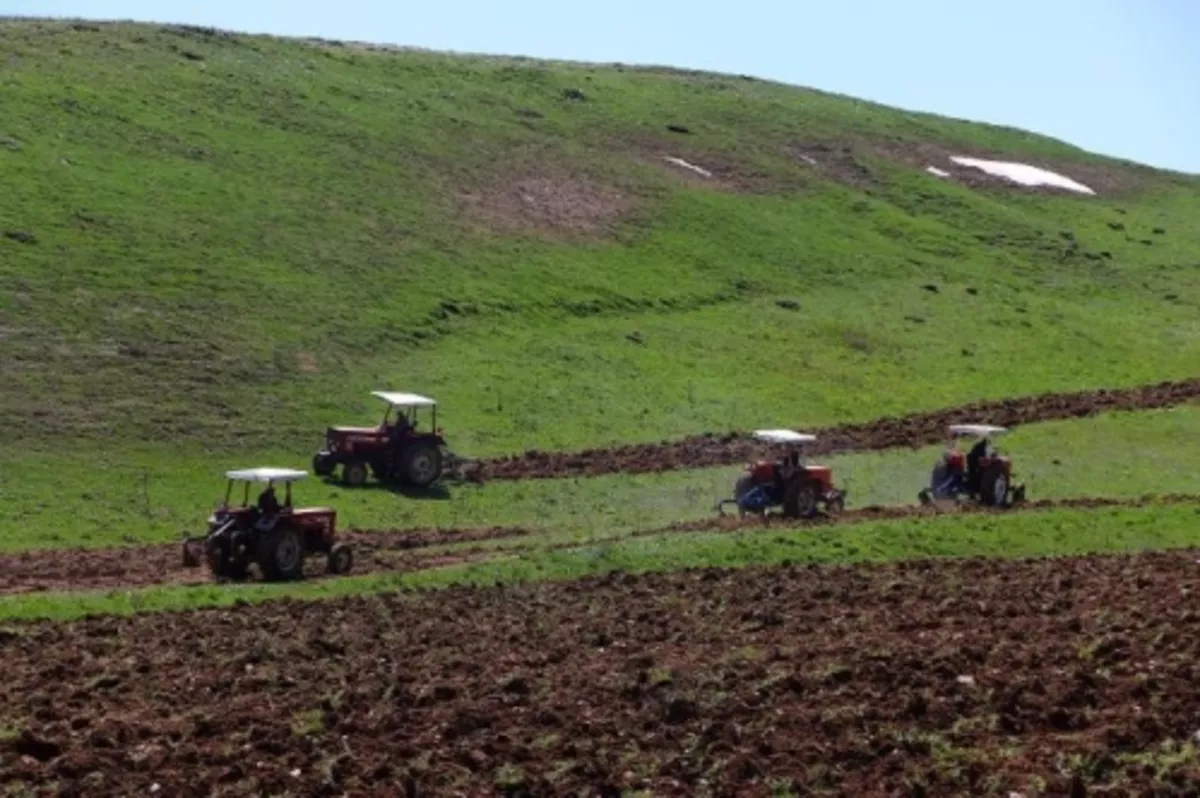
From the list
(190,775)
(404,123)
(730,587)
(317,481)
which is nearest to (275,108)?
(404,123)

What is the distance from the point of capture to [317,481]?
1917 inches

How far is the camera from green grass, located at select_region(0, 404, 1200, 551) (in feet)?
141

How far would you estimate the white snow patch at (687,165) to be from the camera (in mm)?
96194

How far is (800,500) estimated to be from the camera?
44.1 meters

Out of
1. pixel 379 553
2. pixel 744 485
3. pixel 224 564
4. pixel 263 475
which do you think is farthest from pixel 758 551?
pixel 224 564

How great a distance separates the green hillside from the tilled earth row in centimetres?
2260

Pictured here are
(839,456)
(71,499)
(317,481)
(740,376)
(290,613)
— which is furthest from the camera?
(740,376)

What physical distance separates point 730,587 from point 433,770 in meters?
13.5

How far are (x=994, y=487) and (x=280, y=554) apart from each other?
729 inches

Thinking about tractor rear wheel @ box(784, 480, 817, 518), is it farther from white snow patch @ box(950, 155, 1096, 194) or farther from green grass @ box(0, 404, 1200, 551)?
white snow patch @ box(950, 155, 1096, 194)

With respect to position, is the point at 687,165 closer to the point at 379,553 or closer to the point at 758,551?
the point at 379,553

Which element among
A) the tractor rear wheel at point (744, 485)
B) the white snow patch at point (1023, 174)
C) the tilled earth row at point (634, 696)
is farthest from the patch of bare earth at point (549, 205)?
the tilled earth row at point (634, 696)

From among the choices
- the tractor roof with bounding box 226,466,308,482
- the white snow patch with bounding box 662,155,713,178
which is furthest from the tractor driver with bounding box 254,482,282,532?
the white snow patch with bounding box 662,155,713,178

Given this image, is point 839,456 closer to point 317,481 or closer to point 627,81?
point 317,481
